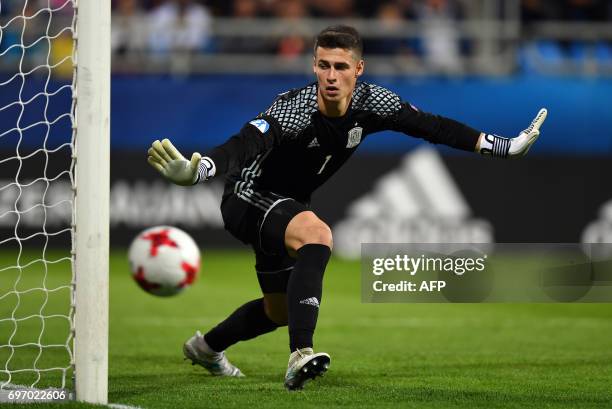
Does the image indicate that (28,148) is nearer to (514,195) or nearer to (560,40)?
(514,195)

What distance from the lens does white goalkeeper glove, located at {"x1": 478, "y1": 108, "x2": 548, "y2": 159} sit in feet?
19.7

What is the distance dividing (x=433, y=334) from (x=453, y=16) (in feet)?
28.1

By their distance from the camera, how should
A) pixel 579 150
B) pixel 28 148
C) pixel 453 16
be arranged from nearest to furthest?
pixel 28 148 < pixel 579 150 < pixel 453 16

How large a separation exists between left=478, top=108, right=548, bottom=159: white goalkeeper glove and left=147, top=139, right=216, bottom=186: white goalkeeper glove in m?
1.92

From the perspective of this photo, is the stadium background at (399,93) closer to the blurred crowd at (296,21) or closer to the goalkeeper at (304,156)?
the blurred crowd at (296,21)

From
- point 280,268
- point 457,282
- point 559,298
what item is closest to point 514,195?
point 559,298

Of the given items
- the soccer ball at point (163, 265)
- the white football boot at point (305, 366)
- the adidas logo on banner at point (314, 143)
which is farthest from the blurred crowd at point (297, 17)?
the white football boot at point (305, 366)

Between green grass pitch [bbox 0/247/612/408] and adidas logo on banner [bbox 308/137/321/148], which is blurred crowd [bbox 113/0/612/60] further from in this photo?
adidas logo on banner [bbox 308/137/321/148]

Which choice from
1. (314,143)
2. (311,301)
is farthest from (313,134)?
(311,301)

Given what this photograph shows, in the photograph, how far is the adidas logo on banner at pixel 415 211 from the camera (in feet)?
46.8

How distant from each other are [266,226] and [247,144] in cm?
58

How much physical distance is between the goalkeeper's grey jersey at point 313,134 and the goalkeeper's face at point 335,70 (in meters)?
0.14

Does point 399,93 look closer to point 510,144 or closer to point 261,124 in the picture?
point 510,144

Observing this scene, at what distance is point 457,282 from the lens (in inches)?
287
